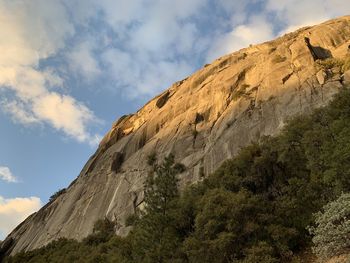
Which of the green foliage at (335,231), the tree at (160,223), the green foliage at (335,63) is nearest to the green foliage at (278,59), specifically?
the green foliage at (335,63)

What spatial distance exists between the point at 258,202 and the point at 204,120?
29905 millimetres

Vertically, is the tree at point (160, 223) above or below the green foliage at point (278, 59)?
below

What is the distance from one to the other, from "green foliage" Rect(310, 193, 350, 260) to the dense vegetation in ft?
2.60

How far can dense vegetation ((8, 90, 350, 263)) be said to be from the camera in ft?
85.5

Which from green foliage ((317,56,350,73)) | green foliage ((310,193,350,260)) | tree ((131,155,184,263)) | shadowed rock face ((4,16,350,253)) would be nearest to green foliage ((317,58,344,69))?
green foliage ((317,56,350,73))

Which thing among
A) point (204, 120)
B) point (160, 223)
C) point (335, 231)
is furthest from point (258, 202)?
point (204, 120)

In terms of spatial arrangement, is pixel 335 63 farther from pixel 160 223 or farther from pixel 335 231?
pixel 335 231

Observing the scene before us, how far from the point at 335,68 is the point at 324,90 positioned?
197 inches

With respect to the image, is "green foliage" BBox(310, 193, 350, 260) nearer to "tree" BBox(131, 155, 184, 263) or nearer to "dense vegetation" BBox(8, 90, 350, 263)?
"dense vegetation" BBox(8, 90, 350, 263)

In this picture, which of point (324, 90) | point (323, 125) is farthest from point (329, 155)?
point (324, 90)

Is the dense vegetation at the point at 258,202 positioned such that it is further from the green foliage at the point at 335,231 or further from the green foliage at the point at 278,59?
the green foliage at the point at 278,59

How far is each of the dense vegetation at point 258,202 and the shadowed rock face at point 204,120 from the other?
1062 centimetres

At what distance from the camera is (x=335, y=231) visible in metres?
20.8

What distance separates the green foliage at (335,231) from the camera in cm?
2052
